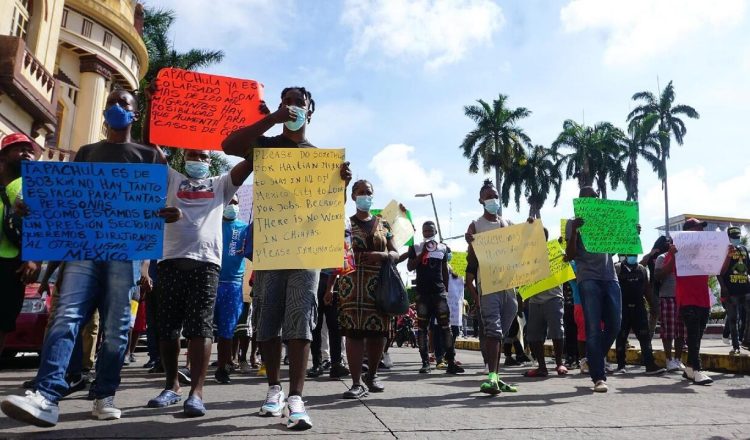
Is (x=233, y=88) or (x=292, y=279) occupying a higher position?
(x=233, y=88)

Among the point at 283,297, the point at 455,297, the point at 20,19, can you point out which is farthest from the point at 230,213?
the point at 20,19

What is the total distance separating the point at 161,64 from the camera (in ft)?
103

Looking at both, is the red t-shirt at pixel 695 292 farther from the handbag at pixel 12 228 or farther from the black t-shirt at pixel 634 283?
the handbag at pixel 12 228

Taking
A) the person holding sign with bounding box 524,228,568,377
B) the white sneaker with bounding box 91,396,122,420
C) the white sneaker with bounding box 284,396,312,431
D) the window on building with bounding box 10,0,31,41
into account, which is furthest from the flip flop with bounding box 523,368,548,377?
the window on building with bounding box 10,0,31,41

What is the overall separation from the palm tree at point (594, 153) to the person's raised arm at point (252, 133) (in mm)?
51084

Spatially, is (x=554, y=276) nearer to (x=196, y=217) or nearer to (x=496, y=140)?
(x=196, y=217)

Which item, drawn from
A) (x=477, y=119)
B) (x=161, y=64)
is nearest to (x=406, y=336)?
(x=161, y=64)

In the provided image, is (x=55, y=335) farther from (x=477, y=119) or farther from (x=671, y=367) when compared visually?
(x=477, y=119)

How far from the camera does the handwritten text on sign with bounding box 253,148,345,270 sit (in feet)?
11.7

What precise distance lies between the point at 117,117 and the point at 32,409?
1.75 meters

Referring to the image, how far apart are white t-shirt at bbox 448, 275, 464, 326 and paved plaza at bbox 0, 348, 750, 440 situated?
356cm

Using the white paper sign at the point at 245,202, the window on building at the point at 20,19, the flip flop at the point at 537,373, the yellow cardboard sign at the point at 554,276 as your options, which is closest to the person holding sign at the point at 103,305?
the white paper sign at the point at 245,202

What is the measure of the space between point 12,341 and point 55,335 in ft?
14.5

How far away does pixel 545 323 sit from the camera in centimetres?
706
